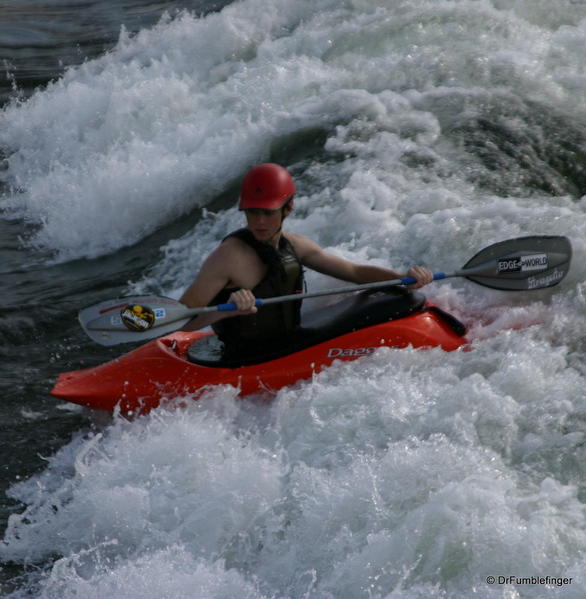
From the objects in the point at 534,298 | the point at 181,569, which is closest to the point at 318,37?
the point at 534,298

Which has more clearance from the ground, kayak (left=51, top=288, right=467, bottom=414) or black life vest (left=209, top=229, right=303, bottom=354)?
black life vest (left=209, top=229, right=303, bottom=354)

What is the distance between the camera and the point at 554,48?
25.7ft

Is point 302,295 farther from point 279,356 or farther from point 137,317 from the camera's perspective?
point 137,317

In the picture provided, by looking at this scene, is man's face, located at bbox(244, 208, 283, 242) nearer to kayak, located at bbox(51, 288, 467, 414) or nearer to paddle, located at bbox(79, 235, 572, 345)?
paddle, located at bbox(79, 235, 572, 345)

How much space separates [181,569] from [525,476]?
142 cm

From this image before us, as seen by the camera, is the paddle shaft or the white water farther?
the paddle shaft

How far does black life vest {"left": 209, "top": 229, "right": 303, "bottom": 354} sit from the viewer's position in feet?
15.2

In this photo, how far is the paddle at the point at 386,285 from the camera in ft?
15.1

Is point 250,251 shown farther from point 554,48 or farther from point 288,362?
point 554,48

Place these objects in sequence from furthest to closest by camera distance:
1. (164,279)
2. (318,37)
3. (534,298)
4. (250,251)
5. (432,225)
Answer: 1. (318,37)
2. (164,279)
3. (432,225)
4. (534,298)
5. (250,251)

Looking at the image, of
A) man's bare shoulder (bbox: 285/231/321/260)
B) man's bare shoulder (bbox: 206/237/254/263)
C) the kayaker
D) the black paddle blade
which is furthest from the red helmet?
the black paddle blade

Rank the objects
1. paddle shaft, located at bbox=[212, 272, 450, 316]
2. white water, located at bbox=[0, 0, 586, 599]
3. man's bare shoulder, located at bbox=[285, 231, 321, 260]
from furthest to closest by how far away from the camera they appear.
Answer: man's bare shoulder, located at bbox=[285, 231, 321, 260] < paddle shaft, located at bbox=[212, 272, 450, 316] < white water, located at bbox=[0, 0, 586, 599]

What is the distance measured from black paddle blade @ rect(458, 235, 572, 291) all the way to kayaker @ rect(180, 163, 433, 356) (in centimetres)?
43

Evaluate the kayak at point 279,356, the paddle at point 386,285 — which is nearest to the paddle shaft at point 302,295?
the paddle at point 386,285
